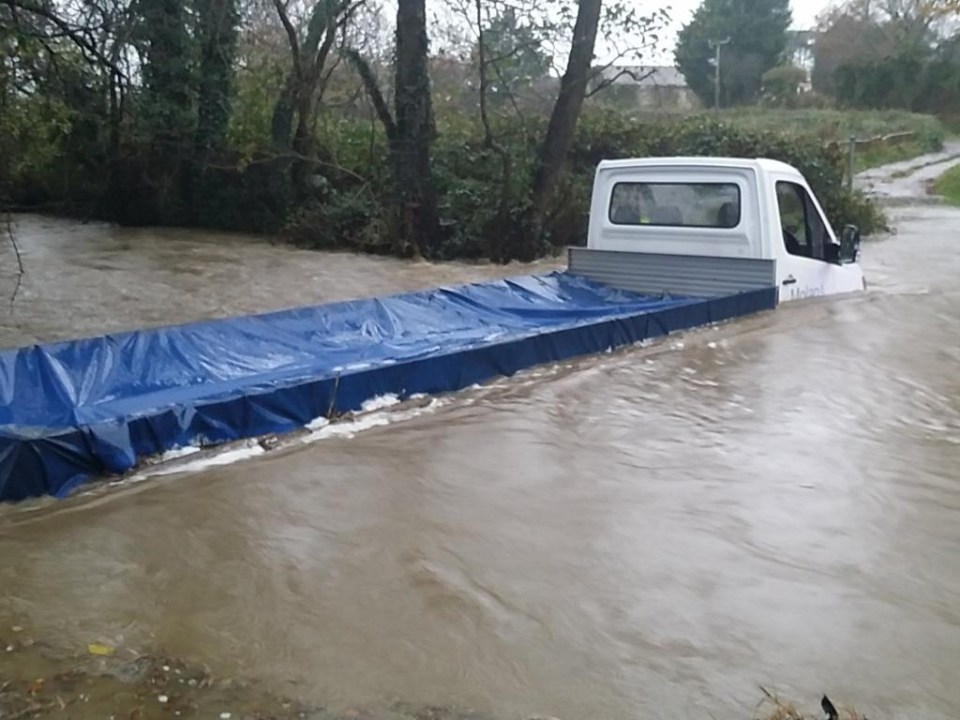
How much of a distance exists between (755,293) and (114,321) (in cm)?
720

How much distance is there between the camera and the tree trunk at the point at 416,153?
17641 mm

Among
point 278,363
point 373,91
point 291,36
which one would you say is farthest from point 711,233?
point 291,36

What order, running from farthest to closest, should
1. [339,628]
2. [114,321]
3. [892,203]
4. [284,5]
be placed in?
[892,203] < [284,5] < [114,321] < [339,628]

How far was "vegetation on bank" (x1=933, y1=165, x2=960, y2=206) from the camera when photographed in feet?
93.5

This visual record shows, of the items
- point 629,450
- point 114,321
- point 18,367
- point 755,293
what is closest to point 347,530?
point 629,450

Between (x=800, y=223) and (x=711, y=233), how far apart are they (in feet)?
3.23

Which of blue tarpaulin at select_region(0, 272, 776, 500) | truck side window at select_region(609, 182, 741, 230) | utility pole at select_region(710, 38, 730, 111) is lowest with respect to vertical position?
blue tarpaulin at select_region(0, 272, 776, 500)

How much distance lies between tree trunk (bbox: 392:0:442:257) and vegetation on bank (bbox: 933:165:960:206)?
16.3 meters

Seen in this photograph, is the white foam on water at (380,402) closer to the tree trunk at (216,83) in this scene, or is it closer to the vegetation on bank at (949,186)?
the tree trunk at (216,83)

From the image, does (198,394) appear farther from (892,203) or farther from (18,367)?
(892,203)

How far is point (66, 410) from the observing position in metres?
6.39

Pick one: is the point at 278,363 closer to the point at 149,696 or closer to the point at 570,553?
the point at 570,553

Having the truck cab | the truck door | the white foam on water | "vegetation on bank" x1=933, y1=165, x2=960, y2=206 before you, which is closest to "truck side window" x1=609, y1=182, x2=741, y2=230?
the truck cab

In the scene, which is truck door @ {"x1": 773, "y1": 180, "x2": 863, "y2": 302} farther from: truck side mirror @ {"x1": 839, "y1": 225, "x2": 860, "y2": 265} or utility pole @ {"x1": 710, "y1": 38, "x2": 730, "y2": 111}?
utility pole @ {"x1": 710, "y1": 38, "x2": 730, "y2": 111}
